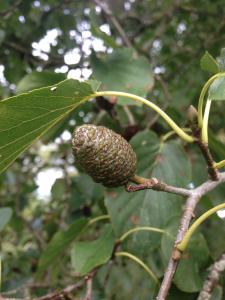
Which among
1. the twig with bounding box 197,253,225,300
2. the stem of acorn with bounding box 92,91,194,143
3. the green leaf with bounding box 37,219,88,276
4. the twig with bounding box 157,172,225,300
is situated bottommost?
the twig with bounding box 197,253,225,300

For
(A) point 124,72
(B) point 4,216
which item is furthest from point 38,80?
(B) point 4,216

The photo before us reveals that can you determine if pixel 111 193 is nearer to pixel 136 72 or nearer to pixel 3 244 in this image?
pixel 136 72

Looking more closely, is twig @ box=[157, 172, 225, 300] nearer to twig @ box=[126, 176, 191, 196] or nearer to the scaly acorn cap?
twig @ box=[126, 176, 191, 196]

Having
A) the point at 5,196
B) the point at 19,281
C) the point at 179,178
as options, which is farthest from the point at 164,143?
the point at 5,196

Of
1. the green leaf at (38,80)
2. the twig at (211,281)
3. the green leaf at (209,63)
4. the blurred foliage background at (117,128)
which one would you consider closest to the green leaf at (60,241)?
the blurred foliage background at (117,128)

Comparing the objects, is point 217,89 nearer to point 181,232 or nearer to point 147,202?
point 181,232

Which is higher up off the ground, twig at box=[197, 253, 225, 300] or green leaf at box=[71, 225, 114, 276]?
green leaf at box=[71, 225, 114, 276]

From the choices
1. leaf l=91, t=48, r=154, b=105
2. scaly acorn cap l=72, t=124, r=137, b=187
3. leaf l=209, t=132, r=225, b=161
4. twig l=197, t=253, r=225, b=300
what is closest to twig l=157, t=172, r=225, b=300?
scaly acorn cap l=72, t=124, r=137, b=187
